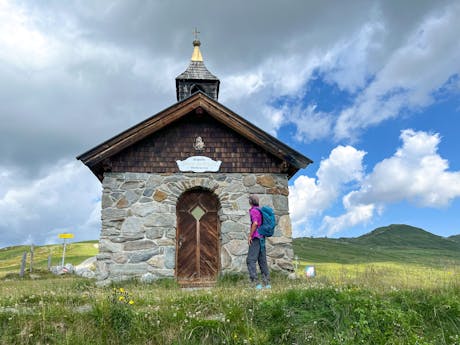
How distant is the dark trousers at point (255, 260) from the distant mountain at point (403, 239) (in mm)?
41269

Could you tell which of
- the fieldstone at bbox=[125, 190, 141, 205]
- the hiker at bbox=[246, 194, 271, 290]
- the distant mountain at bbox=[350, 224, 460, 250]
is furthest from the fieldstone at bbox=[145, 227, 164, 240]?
the distant mountain at bbox=[350, 224, 460, 250]

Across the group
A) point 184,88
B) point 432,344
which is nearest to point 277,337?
point 432,344

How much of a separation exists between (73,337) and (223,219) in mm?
6104

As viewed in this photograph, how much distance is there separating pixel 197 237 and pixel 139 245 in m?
1.64

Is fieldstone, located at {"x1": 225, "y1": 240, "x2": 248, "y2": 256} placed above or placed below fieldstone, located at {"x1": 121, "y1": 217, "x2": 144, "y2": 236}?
below

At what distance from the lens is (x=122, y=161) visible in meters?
10.7

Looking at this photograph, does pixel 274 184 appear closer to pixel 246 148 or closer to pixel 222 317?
pixel 246 148

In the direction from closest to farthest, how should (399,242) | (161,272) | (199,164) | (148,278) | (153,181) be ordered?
(148,278) → (161,272) → (153,181) → (199,164) → (399,242)

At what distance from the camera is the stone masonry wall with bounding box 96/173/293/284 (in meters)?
9.95

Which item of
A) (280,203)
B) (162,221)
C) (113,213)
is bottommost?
(162,221)

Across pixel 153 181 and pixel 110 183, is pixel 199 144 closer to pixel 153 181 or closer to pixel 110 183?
pixel 153 181

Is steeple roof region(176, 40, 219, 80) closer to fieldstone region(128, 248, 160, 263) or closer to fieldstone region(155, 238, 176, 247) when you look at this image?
fieldstone region(155, 238, 176, 247)

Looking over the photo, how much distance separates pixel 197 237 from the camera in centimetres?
1066

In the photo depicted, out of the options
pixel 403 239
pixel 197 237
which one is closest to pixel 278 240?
pixel 197 237
